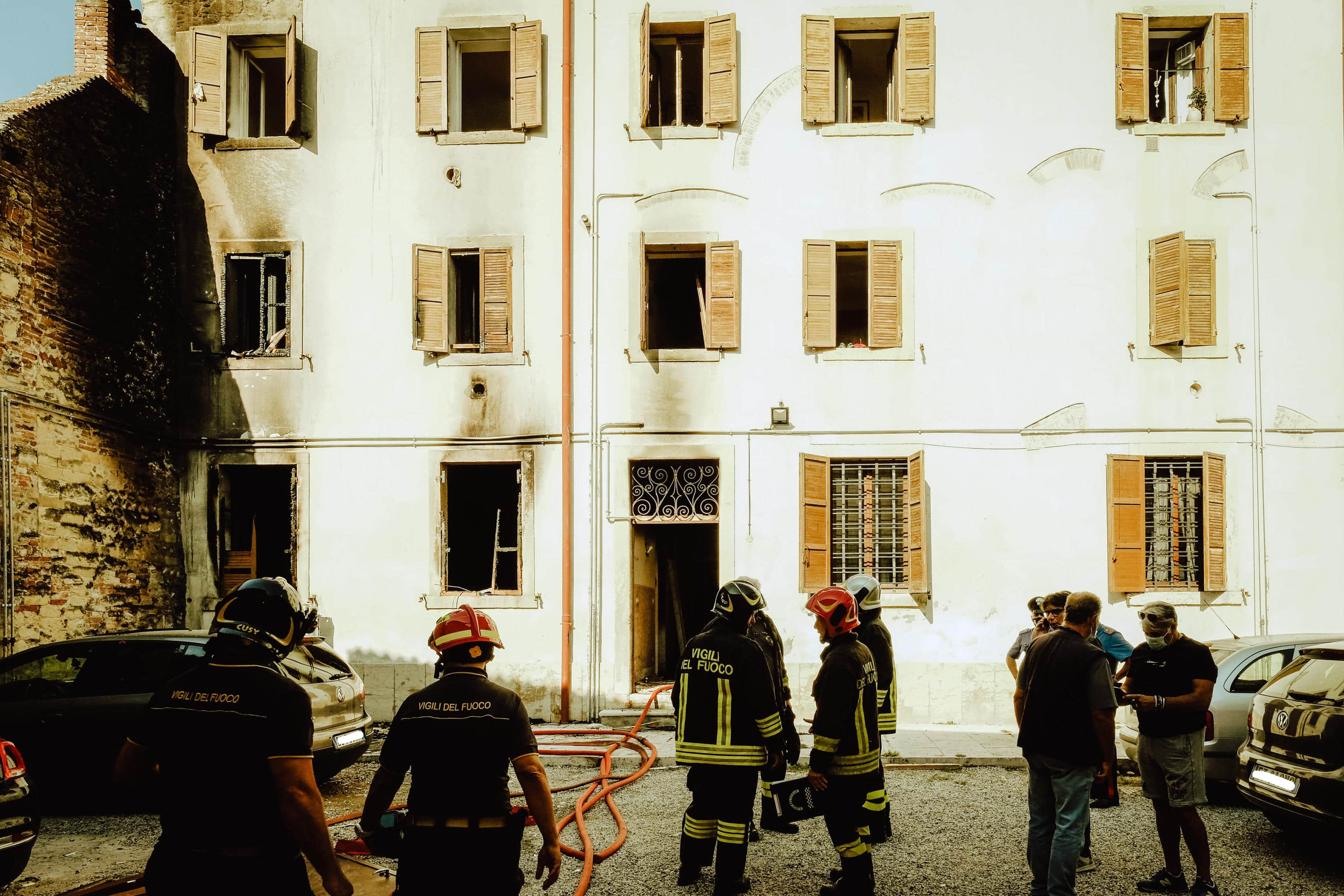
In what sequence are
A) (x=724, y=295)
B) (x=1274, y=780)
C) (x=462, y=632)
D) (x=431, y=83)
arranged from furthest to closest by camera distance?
(x=431, y=83), (x=724, y=295), (x=1274, y=780), (x=462, y=632)

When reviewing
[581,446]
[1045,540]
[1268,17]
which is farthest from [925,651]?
[1268,17]

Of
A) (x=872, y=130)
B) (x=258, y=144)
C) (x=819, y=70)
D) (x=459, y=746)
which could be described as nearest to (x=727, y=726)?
(x=459, y=746)

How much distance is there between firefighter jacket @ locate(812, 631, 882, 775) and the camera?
17.6 ft

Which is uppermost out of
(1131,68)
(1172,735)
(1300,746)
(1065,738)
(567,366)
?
(1131,68)

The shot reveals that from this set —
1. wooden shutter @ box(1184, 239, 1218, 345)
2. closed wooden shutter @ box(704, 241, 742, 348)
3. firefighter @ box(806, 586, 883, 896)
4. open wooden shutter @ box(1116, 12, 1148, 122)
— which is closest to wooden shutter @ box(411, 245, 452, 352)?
closed wooden shutter @ box(704, 241, 742, 348)

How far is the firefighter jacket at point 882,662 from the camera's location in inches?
262

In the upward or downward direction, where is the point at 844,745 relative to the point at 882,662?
downward

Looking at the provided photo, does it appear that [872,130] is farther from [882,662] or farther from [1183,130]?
[882,662]

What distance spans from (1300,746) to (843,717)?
321 centimetres

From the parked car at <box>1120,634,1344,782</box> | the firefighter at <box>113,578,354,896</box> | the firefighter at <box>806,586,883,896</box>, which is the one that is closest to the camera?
the firefighter at <box>113,578,354,896</box>

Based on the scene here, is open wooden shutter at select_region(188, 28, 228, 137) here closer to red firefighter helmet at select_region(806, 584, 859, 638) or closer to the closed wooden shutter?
the closed wooden shutter

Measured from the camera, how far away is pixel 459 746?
3.66 meters

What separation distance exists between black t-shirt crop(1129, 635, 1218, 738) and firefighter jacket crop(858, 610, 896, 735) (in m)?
1.56

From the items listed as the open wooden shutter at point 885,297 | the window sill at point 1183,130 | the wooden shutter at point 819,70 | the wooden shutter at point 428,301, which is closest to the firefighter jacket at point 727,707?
the open wooden shutter at point 885,297
